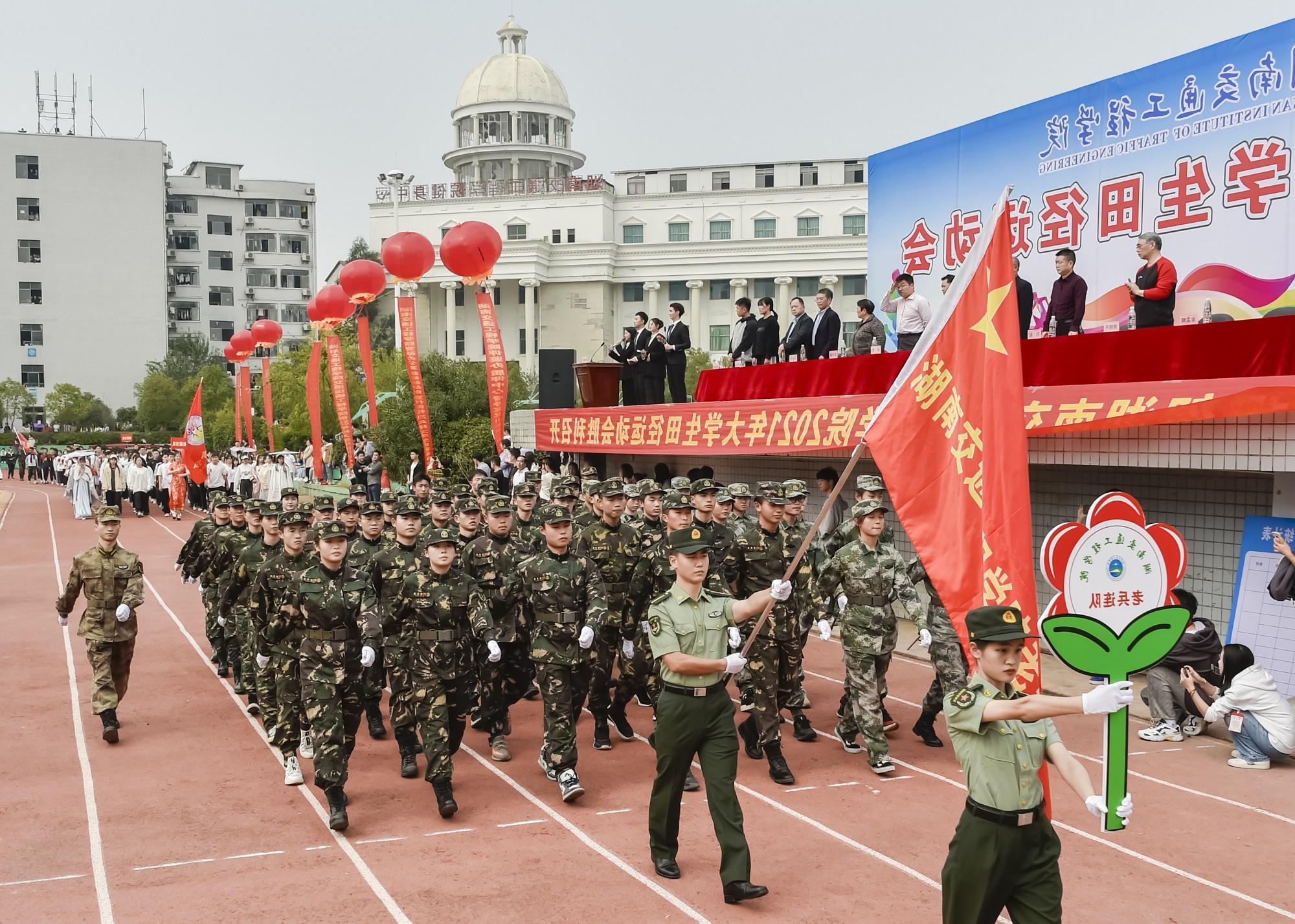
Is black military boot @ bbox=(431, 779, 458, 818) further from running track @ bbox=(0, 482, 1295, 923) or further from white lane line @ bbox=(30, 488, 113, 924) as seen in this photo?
white lane line @ bbox=(30, 488, 113, 924)

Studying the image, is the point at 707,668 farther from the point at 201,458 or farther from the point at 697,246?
the point at 697,246

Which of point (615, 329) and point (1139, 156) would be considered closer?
point (1139, 156)

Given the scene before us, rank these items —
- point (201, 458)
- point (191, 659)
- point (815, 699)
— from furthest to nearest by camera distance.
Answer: point (201, 458)
point (191, 659)
point (815, 699)

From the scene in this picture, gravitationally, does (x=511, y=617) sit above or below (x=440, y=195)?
below

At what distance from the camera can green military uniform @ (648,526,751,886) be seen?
20.4ft

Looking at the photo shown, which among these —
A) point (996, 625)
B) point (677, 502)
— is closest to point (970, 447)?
point (996, 625)

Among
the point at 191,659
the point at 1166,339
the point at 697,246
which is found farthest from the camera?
the point at 697,246

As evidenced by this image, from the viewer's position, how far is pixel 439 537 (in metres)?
8.23

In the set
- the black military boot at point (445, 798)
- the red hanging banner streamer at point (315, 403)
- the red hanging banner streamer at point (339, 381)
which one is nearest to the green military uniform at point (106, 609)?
the black military boot at point (445, 798)

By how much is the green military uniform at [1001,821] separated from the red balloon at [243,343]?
32818 millimetres

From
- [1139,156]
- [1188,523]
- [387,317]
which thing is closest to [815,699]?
[1188,523]

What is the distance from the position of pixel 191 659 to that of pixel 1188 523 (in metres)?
10.9

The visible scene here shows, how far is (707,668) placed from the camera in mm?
6289

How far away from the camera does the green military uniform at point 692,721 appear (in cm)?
622
